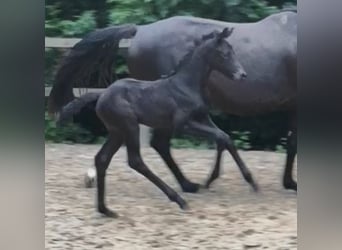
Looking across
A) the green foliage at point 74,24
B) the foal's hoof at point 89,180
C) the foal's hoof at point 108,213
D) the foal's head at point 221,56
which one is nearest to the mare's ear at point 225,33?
the foal's head at point 221,56

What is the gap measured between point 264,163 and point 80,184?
4.05ft

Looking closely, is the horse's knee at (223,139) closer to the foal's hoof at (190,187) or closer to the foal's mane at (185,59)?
the foal's hoof at (190,187)

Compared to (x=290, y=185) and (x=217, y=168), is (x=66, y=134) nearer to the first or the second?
(x=217, y=168)

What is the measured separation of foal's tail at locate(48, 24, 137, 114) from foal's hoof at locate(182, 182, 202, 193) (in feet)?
2.78

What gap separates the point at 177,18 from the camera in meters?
4.23

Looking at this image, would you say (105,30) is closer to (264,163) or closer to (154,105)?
(154,105)

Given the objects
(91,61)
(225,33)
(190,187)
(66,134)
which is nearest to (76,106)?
(66,134)

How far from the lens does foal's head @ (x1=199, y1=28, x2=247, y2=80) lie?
4.20 metres

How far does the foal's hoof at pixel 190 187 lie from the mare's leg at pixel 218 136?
198mm

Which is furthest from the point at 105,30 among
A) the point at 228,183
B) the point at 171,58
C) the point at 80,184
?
the point at 228,183

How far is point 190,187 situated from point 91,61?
106 centimetres

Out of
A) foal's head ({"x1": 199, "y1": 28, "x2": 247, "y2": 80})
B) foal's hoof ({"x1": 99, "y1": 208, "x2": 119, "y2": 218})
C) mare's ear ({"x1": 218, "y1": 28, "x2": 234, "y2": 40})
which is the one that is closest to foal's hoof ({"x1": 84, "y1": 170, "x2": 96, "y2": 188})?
foal's hoof ({"x1": 99, "y1": 208, "x2": 119, "y2": 218})

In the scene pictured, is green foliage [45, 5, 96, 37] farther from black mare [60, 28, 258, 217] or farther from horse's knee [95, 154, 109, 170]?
horse's knee [95, 154, 109, 170]

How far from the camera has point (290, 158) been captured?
4.18 m
